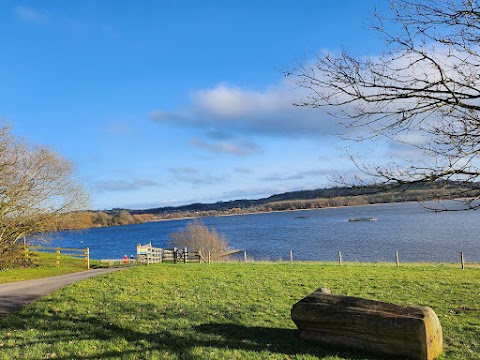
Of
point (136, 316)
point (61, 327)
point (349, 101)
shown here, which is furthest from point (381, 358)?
point (61, 327)

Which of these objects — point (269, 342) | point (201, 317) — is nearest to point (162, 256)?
point (201, 317)

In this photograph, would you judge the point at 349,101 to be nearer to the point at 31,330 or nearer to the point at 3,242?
the point at 31,330

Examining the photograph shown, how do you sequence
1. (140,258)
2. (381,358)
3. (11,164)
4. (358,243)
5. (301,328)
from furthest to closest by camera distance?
1. (358,243)
2. (140,258)
3. (11,164)
4. (301,328)
5. (381,358)

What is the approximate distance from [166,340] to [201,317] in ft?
6.06

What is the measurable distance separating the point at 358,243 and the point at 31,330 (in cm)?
4100

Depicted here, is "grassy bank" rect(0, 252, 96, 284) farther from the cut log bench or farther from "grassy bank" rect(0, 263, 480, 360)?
the cut log bench

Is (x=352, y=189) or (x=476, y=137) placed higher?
(x=476, y=137)

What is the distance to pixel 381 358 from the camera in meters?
6.28

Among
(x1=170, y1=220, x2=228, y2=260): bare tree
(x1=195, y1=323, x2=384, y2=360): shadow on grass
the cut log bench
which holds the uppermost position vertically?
the cut log bench

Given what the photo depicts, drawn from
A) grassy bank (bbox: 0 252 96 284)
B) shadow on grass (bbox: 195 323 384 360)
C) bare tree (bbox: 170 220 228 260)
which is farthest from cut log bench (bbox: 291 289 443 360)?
bare tree (bbox: 170 220 228 260)

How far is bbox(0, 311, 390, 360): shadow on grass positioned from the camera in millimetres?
6469

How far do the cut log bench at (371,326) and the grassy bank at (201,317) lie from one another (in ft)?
0.90

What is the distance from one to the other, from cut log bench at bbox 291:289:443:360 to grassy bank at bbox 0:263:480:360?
0.27 meters

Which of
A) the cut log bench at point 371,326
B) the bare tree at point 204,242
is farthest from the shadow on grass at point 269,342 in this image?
the bare tree at point 204,242
